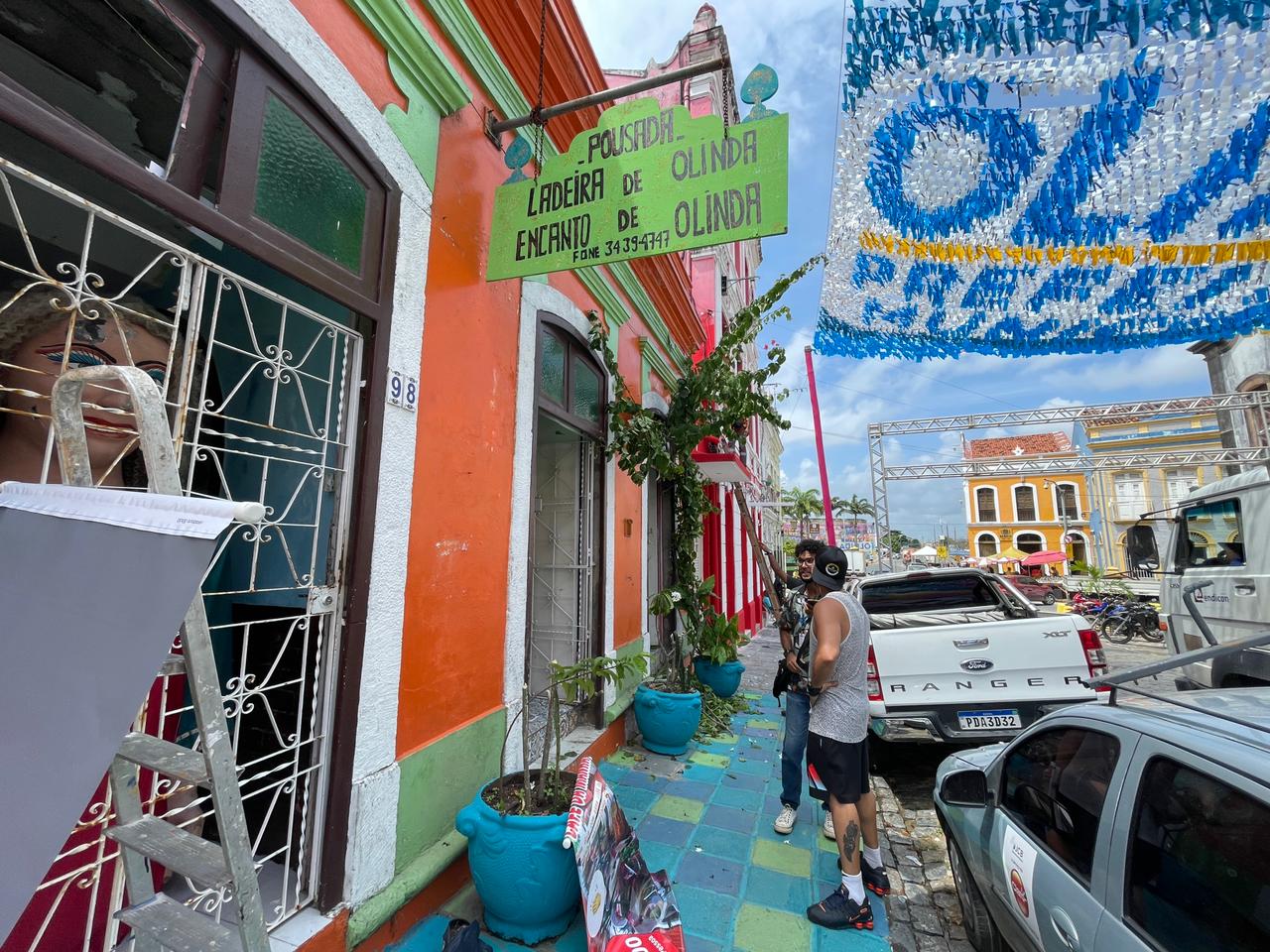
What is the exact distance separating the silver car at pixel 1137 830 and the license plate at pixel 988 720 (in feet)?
7.05

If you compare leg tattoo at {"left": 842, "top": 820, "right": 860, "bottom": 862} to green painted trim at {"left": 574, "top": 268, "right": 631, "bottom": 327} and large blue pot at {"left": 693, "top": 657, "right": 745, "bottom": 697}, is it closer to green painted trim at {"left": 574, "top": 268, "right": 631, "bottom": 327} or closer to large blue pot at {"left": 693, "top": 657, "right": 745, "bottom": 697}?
large blue pot at {"left": 693, "top": 657, "right": 745, "bottom": 697}

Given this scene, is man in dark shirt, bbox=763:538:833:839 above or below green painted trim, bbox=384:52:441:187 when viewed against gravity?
below

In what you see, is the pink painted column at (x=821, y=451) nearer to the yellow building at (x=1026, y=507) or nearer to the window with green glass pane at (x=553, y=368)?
the window with green glass pane at (x=553, y=368)

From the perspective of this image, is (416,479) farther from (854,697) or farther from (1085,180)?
(1085,180)

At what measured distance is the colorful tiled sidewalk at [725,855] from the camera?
273 centimetres

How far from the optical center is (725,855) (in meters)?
3.48

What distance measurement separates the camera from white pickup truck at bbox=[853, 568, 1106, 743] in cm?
423

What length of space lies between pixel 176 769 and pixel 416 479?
190 centimetres

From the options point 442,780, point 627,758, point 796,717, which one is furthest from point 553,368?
point 627,758

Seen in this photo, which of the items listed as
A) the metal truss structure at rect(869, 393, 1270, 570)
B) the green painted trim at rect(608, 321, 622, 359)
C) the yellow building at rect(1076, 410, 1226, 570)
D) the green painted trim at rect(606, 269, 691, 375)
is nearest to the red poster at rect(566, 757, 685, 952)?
the green painted trim at rect(608, 321, 622, 359)

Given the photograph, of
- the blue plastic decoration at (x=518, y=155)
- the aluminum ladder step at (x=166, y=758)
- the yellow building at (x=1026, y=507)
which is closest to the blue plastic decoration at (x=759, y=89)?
the blue plastic decoration at (x=518, y=155)

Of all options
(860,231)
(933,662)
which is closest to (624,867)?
(933,662)

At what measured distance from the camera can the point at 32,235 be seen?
2270mm

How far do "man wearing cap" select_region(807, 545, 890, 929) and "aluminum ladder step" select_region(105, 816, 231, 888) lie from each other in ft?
9.19
